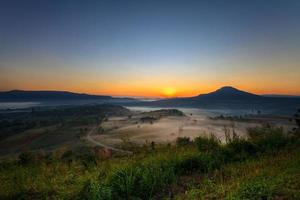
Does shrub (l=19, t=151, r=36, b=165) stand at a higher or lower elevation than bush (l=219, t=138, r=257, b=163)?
lower

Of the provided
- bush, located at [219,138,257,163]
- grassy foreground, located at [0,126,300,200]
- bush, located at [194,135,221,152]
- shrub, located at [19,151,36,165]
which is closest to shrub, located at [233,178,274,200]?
grassy foreground, located at [0,126,300,200]

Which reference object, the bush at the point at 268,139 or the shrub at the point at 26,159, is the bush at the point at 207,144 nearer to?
the bush at the point at 268,139

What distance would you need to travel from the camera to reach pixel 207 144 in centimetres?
896

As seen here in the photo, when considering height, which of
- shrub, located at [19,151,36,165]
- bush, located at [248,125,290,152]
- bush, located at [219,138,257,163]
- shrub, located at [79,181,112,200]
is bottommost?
shrub, located at [19,151,36,165]

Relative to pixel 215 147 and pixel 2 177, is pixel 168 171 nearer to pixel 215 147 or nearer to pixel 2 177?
pixel 215 147

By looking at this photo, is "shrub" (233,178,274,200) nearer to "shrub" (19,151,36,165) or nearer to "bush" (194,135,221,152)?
"bush" (194,135,221,152)

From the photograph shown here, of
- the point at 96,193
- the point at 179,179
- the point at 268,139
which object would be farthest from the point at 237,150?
the point at 96,193

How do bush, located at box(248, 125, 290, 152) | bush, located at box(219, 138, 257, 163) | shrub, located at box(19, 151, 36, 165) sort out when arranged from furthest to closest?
shrub, located at box(19, 151, 36, 165) → bush, located at box(248, 125, 290, 152) → bush, located at box(219, 138, 257, 163)

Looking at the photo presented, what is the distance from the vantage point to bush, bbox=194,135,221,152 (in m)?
8.59

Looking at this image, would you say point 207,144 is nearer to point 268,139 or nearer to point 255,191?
point 268,139

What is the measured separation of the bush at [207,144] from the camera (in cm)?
859

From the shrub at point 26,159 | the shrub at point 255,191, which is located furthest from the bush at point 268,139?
the shrub at point 26,159

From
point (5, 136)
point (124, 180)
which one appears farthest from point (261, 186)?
point (5, 136)

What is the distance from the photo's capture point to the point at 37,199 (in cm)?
A: 522
